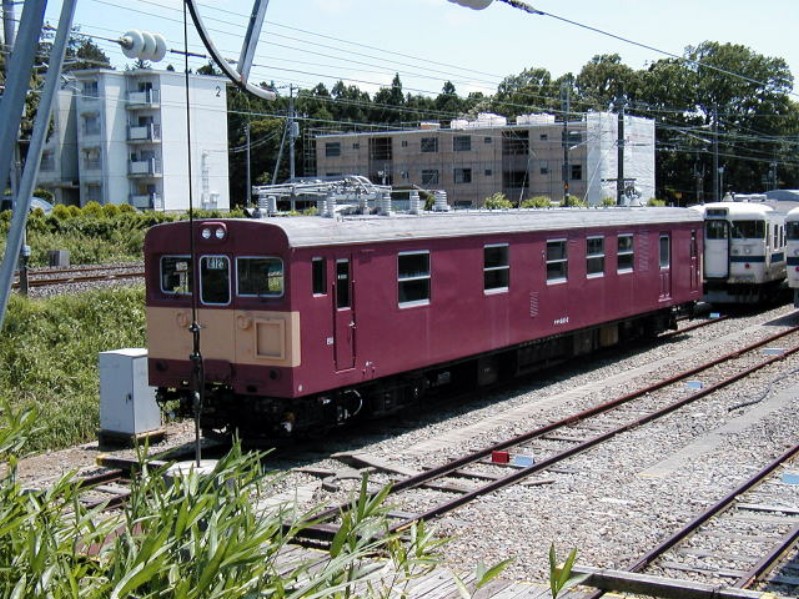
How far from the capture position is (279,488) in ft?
34.7

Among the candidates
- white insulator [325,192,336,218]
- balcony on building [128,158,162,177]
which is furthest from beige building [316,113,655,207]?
white insulator [325,192,336,218]

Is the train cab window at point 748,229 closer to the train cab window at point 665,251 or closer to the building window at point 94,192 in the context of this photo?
the train cab window at point 665,251

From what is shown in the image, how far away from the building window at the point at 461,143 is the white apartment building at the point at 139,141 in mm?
11626

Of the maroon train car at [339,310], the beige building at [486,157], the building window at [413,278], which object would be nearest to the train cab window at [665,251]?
the maroon train car at [339,310]

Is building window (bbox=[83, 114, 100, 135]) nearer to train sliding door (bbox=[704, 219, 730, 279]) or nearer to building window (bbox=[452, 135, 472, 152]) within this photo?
building window (bbox=[452, 135, 472, 152])

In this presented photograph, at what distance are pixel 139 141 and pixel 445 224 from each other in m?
41.2

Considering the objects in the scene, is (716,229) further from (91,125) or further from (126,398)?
(91,125)

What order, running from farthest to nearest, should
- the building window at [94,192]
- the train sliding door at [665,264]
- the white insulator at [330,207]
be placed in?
the building window at [94,192]
the train sliding door at [665,264]
the white insulator at [330,207]

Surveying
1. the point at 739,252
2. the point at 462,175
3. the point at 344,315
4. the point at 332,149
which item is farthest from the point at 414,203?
the point at 332,149

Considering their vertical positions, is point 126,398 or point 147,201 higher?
point 147,201

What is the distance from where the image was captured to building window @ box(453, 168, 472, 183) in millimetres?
55875

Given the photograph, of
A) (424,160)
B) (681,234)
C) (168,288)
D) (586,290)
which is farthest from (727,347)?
(424,160)

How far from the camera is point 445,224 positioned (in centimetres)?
1403

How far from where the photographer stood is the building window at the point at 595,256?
17.7 metres
